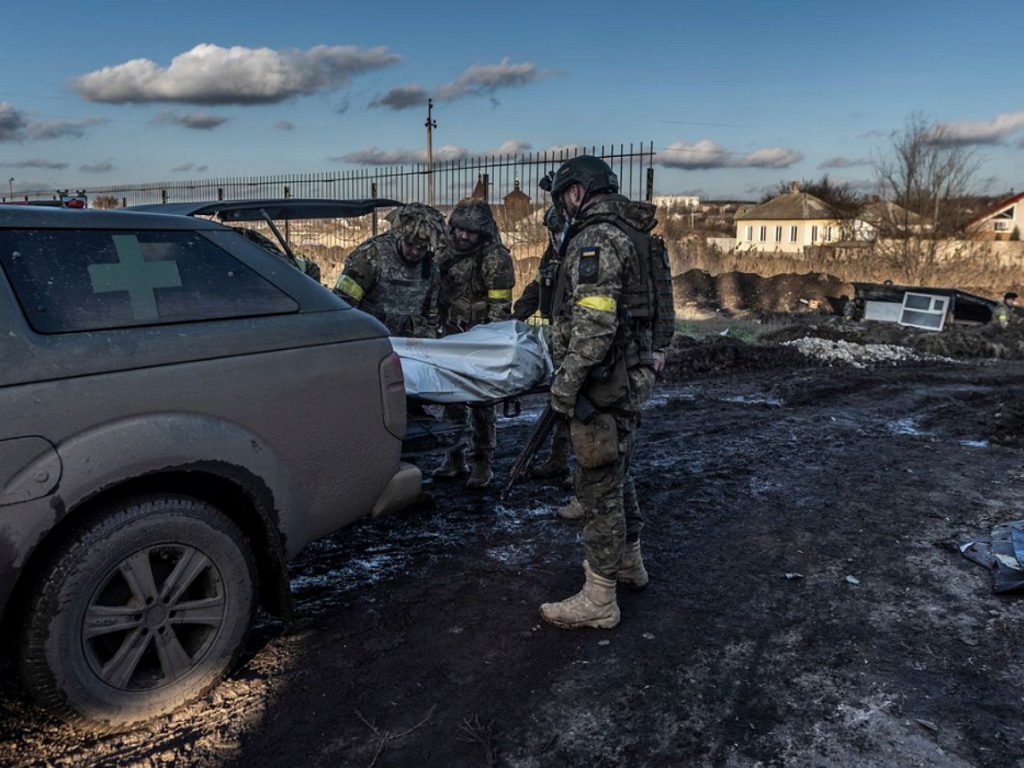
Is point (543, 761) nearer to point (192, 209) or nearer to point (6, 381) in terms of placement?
point (6, 381)

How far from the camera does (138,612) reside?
250 cm

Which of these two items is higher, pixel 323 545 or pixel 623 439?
pixel 623 439

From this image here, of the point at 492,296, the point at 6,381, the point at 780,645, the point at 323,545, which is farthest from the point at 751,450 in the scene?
the point at 6,381

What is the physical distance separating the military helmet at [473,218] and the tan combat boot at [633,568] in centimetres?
280

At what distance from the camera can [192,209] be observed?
4113 mm

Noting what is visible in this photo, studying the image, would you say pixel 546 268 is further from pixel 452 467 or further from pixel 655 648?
pixel 452 467

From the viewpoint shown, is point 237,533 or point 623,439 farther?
point 623,439

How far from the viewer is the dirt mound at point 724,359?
35.0 ft

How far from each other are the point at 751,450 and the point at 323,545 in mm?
3990

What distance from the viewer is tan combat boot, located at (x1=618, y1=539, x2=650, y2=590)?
3.83 metres

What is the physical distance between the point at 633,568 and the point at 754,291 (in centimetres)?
1945

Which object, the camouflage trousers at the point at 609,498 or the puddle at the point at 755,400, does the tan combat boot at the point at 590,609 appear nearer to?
the camouflage trousers at the point at 609,498

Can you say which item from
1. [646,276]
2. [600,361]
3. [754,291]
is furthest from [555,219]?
[754,291]

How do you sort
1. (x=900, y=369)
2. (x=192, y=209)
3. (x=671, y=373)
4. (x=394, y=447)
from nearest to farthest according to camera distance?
(x=394, y=447), (x=192, y=209), (x=671, y=373), (x=900, y=369)
